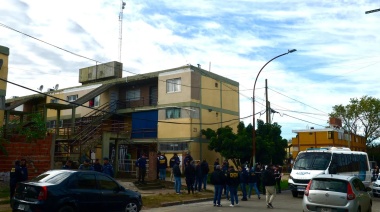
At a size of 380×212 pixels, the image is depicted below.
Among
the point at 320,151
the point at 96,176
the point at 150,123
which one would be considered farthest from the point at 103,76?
the point at 96,176

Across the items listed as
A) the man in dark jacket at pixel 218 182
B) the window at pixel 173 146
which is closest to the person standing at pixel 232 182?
the man in dark jacket at pixel 218 182

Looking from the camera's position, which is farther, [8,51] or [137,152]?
[137,152]

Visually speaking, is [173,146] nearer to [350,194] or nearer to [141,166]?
[141,166]

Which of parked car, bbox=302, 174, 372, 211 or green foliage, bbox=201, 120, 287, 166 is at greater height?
green foliage, bbox=201, 120, 287, 166

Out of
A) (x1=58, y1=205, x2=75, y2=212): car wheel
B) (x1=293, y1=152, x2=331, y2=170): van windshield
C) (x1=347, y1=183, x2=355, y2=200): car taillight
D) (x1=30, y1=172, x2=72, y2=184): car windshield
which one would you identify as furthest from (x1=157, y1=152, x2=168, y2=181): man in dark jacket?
(x1=347, y1=183, x2=355, y2=200): car taillight

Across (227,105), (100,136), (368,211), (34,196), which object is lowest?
(368,211)

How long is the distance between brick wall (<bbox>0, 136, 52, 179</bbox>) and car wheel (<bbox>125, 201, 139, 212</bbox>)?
822cm

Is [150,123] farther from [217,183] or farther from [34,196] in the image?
[34,196]

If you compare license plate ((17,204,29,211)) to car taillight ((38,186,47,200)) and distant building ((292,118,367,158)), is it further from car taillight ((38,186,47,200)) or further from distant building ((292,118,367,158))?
distant building ((292,118,367,158))

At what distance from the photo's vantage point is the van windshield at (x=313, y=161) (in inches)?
802

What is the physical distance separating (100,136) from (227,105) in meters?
14.7

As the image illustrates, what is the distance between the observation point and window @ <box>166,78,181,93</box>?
3431 cm

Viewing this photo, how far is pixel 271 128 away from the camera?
31.0 metres

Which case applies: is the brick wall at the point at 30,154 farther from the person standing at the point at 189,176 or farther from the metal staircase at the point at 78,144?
the person standing at the point at 189,176
